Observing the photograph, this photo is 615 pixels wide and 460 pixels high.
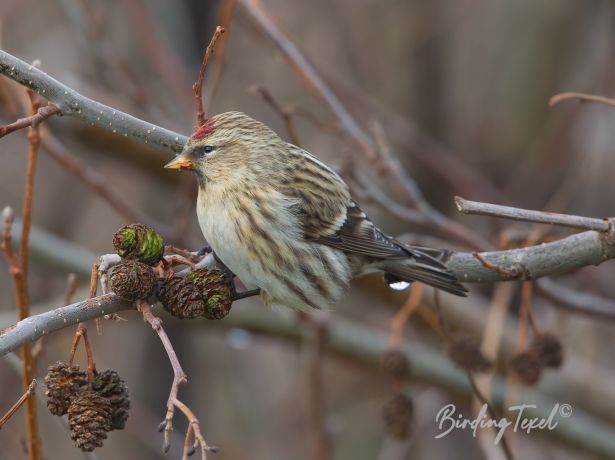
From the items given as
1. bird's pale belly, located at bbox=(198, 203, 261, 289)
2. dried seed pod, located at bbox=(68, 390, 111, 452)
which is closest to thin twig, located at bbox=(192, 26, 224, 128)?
bird's pale belly, located at bbox=(198, 203, 261, 289)

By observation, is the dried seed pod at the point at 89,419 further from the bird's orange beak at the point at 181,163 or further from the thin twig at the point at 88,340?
the bird's orange beak at the point at 181,163

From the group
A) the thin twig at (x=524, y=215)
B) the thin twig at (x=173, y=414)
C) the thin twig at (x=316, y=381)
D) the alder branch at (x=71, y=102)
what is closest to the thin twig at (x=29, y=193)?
the alder branch at (x=71, y=102)

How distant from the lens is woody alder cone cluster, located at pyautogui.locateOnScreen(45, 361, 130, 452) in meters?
1.54

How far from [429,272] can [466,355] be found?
0.24m

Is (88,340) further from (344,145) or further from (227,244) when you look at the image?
(344,145)

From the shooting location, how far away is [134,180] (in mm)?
5160

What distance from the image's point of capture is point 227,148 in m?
2.46

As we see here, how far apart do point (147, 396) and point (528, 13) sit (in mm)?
2867

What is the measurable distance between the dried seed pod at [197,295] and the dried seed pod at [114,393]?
175 mm

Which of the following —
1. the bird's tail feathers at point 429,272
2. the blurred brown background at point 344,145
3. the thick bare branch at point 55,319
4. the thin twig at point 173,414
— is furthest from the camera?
the blurred brown background at point 344,145

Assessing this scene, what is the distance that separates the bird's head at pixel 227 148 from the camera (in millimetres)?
2295

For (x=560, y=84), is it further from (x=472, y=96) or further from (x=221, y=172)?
(x=221, y=172)

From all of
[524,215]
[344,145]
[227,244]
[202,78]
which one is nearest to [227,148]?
[227,244]

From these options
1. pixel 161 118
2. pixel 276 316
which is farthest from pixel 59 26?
pixel 276 316
